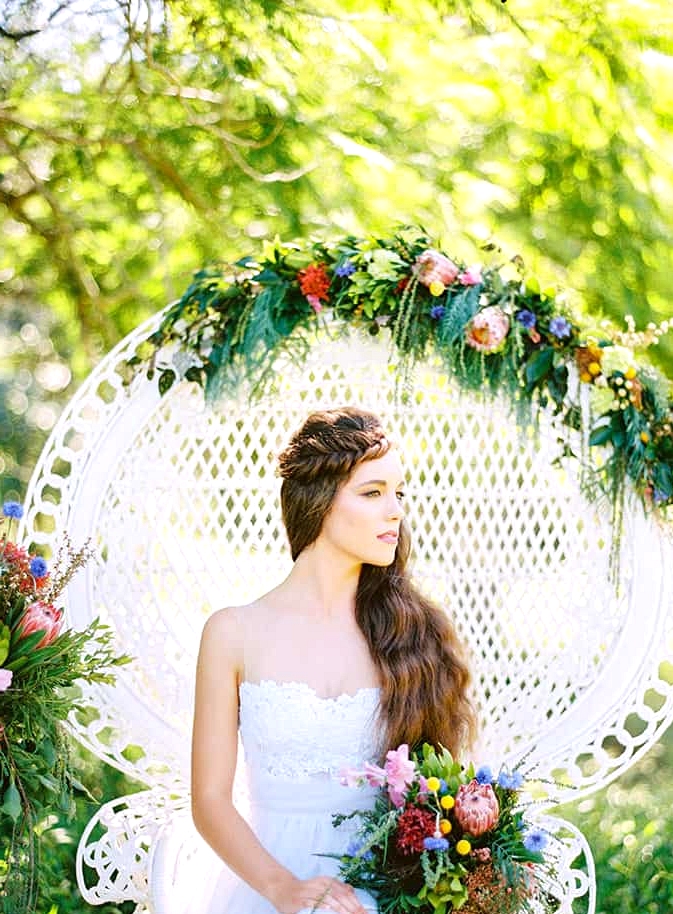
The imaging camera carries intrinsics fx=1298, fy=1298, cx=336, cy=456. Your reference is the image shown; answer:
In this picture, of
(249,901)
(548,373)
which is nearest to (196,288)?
(548,373)

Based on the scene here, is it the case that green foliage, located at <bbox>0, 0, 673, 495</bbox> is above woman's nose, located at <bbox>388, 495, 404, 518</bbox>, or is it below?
above

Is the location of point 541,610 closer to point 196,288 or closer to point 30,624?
point 196,288

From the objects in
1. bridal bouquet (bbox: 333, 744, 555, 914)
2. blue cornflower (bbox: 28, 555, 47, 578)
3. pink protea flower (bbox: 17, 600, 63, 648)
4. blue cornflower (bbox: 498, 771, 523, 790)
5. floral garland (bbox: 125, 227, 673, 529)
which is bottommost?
bridal bouquet (bbox: 333, 744, 555, 914)

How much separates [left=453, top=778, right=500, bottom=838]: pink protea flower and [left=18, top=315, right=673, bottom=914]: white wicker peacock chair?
2.53 feet

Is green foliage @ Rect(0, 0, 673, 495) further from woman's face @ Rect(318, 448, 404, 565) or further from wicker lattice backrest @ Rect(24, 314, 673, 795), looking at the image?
woman's face @ Rect(318, 448, 404, 565)

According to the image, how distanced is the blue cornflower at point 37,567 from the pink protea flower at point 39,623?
56 millimetres

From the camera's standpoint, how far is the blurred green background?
4.29 meters

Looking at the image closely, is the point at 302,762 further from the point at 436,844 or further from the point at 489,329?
the point at 489,329

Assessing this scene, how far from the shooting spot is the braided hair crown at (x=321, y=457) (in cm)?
278

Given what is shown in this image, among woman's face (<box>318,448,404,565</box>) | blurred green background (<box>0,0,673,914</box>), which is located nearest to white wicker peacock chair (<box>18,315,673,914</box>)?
woman's face (<box>318,448,404,565</box>)

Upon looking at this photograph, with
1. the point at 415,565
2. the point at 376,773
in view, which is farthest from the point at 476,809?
the point at 415,565

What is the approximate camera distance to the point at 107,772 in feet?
16.4

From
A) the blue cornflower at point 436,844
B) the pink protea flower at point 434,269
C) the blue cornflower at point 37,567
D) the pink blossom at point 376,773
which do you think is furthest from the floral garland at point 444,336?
the blue cornflower at point 436,844

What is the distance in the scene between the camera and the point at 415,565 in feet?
11.5
